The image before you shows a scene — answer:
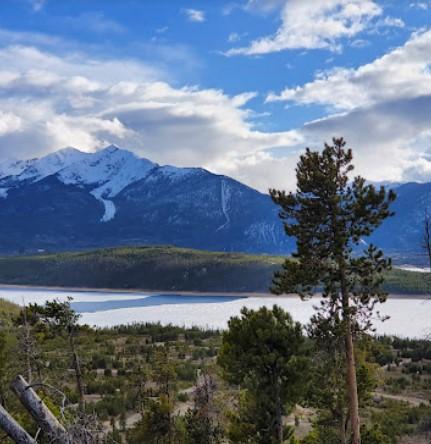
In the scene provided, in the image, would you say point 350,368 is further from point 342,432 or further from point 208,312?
point 208,312

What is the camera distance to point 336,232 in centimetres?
1738

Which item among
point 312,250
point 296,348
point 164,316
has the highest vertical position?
point 312,250

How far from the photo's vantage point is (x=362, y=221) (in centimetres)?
1752

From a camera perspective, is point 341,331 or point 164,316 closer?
point 341,331

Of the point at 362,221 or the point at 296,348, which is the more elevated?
the point at 362,221

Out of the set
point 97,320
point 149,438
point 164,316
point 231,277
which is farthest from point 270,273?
point 149,438

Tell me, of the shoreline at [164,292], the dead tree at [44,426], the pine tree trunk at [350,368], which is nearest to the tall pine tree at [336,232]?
the pine tree trunk at [350,368]

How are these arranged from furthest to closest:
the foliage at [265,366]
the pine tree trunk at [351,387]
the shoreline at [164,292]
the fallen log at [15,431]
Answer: the shoreline at [164,292], the foliage at [265,366], the pine tree trunk at [351,387], the fallen log at [15,431]

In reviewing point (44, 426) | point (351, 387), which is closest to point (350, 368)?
point (351, 387)

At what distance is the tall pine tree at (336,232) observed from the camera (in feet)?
Result: 56.6

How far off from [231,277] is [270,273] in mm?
11306

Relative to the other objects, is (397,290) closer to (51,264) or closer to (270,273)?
(270,273)

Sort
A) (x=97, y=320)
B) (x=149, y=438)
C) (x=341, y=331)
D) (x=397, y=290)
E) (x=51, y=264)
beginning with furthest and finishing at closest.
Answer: (x=51, y=264) → (x=397, y=290) → (x=97, y=320) → (x=149, y=438) → (x=341, y=331)

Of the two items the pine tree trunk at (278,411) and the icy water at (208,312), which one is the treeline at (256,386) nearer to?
the pine tree trunk at (278,411)
